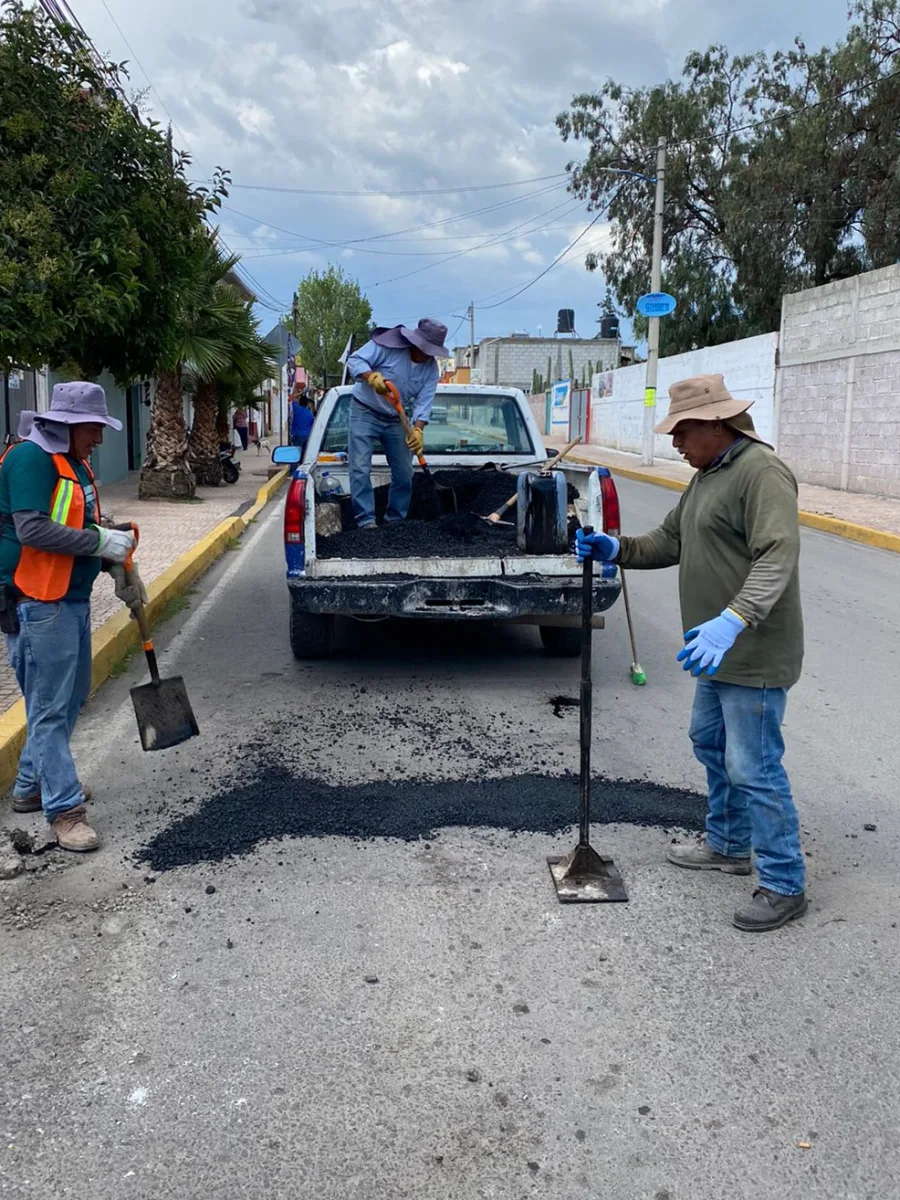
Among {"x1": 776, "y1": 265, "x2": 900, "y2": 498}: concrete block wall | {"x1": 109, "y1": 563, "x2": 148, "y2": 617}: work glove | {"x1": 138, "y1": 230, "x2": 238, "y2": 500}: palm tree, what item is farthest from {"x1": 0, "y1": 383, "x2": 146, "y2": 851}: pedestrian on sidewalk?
{"x1": 776, "y1": 265, "x2": 900, "y2": 498}: concrete block wall

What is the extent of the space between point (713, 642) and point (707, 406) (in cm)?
83

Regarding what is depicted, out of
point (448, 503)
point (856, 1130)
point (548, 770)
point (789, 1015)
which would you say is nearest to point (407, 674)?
point (448, 503)

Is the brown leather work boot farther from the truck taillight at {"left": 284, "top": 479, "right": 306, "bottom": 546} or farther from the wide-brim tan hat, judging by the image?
the wide-brim tan hat

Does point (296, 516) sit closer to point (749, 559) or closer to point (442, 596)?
point (442, 596)

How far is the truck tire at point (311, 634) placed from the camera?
675cm

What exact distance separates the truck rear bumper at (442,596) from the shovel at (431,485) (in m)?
1.52

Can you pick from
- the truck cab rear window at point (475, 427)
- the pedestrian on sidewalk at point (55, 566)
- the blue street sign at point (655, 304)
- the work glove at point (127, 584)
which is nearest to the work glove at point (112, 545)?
the pedestrian on sidewalk at point (55, 566)

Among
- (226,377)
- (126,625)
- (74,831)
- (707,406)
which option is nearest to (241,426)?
(226,377)

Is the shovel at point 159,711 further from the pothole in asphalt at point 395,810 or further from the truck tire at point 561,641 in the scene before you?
the truck tire at point 561,641

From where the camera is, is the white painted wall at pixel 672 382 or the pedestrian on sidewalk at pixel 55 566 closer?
the pedestrian on sidewalk at pixel 55 566

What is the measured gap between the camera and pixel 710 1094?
2.65 metres

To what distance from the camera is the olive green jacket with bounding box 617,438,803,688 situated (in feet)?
10.6

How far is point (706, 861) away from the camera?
397 centimetres

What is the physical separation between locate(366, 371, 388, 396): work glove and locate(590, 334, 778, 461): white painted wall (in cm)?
1558
